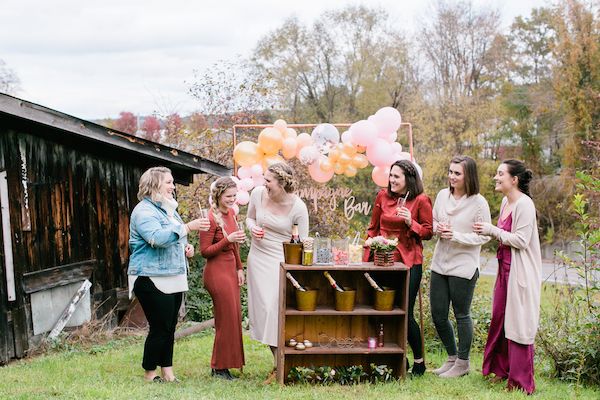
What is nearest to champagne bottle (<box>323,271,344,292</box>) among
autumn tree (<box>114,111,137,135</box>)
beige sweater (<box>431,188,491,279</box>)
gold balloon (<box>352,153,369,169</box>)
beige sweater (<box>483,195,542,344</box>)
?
beige sweater (<box>431,188,491,279</box>)

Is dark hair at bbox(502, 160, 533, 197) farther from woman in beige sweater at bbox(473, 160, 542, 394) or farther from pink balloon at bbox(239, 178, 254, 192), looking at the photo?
pink balloon at bbox(239, 178, 254, 192)

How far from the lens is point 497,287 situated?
20.0ft

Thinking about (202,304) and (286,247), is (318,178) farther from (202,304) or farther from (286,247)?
(286,247)

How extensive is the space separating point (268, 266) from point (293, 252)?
1.54ft

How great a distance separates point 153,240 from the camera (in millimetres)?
5750

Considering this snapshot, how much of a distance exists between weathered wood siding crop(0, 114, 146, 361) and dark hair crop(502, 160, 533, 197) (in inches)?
207

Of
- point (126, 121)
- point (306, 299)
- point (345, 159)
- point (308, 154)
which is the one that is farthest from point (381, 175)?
point (126, 121)

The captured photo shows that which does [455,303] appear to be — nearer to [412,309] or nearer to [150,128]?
[412,309]

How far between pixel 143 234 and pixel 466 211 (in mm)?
2817

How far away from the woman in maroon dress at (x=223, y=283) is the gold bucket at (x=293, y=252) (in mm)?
493

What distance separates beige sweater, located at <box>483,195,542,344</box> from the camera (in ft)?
19.0

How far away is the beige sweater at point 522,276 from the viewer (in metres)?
5.78

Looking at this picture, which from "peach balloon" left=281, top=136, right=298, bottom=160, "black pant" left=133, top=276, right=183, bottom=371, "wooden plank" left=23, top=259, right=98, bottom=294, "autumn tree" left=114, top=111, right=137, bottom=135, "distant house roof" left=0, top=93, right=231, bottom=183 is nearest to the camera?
"black pant" left=133, top=276, right=183, bottom=371

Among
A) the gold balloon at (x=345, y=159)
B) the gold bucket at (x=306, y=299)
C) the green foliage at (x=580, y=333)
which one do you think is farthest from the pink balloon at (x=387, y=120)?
the gold bucket at (x=306, y=299)
